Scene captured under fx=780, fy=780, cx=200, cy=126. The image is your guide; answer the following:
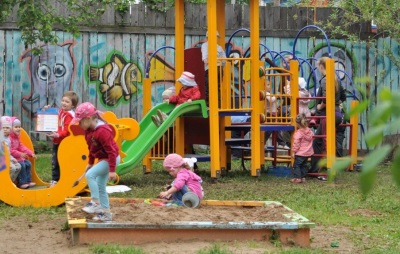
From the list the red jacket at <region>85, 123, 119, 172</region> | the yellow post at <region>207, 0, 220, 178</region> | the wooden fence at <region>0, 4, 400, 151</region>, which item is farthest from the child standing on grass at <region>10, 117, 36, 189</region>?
the wooden fence at <region>0, 4, 400, 151</region>

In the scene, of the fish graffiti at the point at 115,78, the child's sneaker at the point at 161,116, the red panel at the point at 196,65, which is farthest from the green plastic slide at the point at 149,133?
the fish graffiti at the point at 115,78

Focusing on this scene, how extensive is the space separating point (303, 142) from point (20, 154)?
4513 mm

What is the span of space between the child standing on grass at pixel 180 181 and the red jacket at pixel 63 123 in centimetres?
220

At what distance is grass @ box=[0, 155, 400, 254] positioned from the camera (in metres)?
7.08

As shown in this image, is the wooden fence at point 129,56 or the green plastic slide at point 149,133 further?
the wooden fence at point 129,56

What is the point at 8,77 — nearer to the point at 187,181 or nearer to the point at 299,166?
the point at 299,166

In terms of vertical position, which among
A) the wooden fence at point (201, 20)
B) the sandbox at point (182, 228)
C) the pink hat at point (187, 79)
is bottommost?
the sandbox at point (182, 228)

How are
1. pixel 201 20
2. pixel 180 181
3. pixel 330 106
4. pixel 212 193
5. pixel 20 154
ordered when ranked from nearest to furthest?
pixel 180 181 < pixel 20 154 < pixel 212 193 < pixel 330 106 < pixel 201 20

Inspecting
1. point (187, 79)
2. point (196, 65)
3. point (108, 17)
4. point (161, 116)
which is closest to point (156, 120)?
point (161, 116)

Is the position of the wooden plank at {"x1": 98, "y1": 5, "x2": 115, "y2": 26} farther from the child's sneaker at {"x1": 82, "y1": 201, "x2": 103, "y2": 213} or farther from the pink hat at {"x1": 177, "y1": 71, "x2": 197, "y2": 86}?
the child's sneaker at {"x1": 82, "y1": 201, "x2": 103, "y2": 213}

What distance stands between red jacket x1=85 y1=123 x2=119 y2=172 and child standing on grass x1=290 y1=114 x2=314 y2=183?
18.2 ft

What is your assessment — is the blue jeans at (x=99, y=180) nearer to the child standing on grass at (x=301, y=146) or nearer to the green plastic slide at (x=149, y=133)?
the green plastic slide at (x=149, y=133)

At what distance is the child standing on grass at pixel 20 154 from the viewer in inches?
384

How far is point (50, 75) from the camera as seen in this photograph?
615 inches
